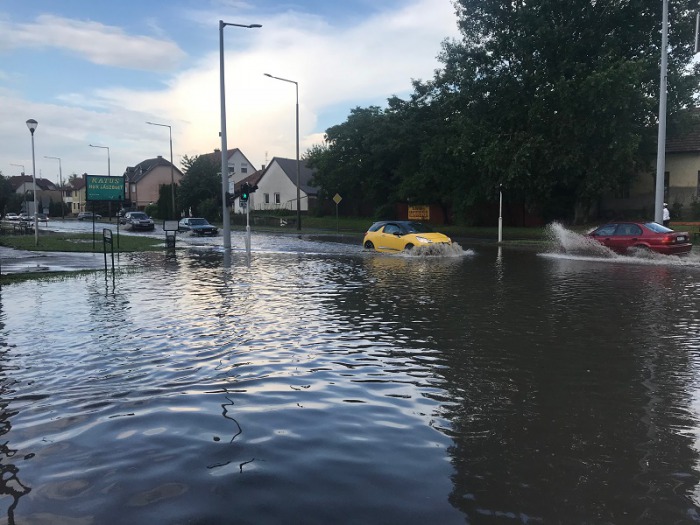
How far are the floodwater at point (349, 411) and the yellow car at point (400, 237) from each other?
11876 millimetres

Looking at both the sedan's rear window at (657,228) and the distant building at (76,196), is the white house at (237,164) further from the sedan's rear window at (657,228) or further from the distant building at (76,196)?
the sedan's rear window at (657,228)

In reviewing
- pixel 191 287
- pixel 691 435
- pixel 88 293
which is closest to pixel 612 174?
pixel 191 287

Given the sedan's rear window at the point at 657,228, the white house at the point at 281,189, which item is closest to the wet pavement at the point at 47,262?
the sedan's rear window at the point at 657,228

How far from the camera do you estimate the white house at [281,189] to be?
72375 millimetres

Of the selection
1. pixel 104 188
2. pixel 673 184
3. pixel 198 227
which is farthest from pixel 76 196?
pixel 673 184

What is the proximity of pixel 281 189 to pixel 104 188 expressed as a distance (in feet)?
133

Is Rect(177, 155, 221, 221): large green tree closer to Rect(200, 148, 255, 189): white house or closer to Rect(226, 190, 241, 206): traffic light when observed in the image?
Rect(200, 148, 255, 189): white house

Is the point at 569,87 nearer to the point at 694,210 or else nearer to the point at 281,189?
the point at 694,210

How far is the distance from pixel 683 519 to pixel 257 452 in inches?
108

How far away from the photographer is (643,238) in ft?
68.1

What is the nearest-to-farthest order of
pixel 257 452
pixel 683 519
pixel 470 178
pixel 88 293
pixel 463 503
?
pixel 683 519, pixel 463 503, pixel 257 452, pixel 88 293, pixel 470 178

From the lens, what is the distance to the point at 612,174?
32250 mm

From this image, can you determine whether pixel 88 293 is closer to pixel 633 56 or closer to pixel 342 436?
pixel 342 436

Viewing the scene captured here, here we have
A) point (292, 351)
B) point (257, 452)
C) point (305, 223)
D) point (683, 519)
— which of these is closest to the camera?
point (683, 519)
